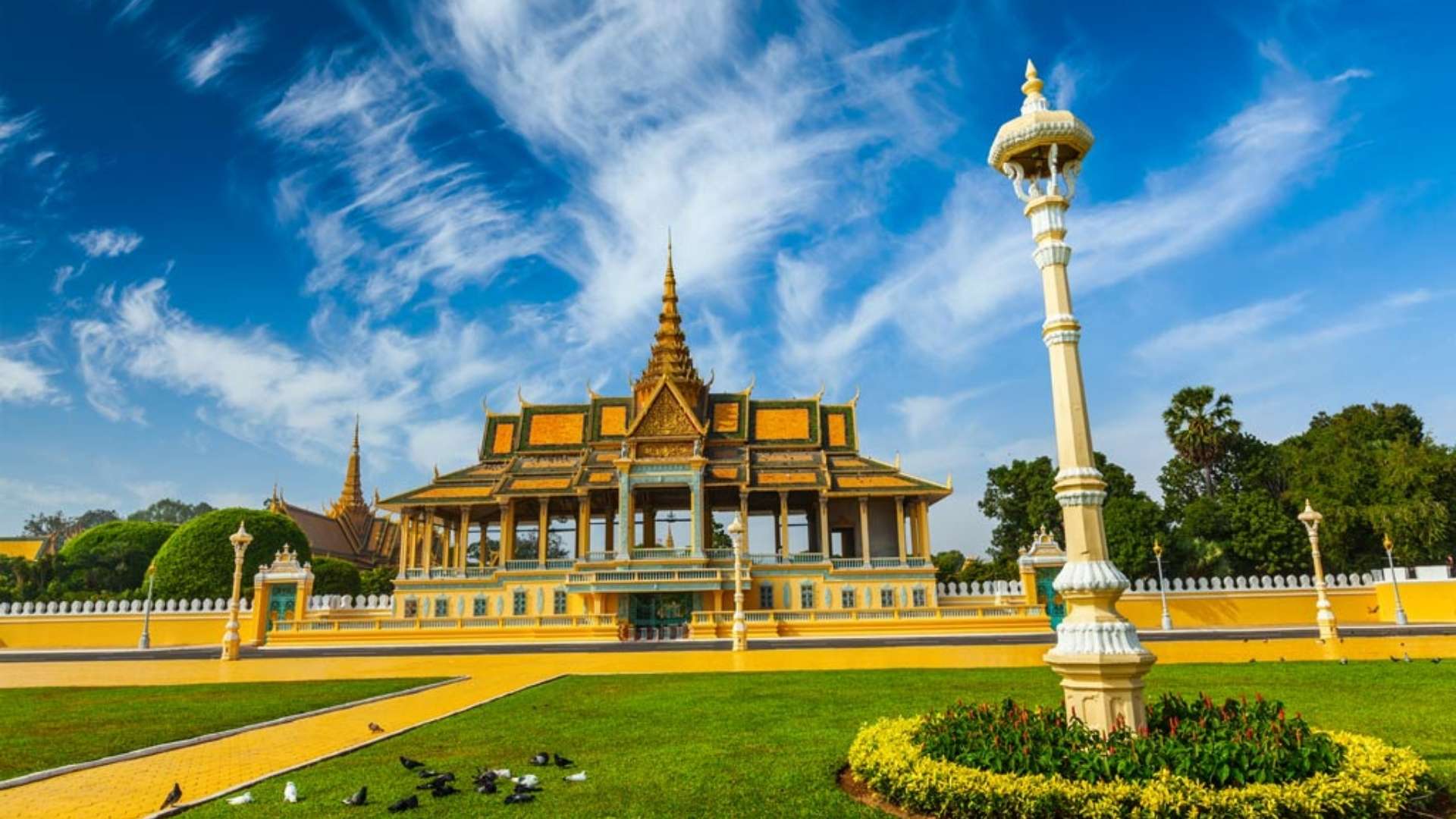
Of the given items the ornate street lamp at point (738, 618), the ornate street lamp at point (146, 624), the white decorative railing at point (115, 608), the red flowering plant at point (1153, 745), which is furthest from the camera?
the white decorative railing at point (115, 608)

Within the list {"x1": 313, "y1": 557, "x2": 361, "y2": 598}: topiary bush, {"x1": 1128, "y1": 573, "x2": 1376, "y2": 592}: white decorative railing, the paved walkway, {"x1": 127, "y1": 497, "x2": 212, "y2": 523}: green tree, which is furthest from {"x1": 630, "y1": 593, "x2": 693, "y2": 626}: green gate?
{"x1": 127, "y1": 497, "x2": 212, "y2": 523}: green tree

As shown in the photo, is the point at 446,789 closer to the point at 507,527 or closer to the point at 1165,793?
the point at 1165,793

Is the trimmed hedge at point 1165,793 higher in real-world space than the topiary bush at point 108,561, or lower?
lower

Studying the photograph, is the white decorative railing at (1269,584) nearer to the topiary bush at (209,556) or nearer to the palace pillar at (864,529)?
the palace pillar at (864,529)

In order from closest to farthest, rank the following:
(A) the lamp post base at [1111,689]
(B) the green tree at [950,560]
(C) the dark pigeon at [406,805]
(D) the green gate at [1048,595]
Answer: (C) the dark pigeon at [406,805] → (A) the lamp post base at [1111,689] → (D) the green gate at [1048,595] → (B) the green tree at [950,560]

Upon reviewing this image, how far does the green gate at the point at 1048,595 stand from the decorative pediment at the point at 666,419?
16.0 meters

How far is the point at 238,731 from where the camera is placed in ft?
33.9

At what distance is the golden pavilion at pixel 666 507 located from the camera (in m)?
36.7

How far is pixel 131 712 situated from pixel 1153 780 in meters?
13.0

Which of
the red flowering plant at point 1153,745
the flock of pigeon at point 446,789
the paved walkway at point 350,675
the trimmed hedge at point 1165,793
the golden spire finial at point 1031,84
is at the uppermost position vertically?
the golden spire finial at point 1031,84

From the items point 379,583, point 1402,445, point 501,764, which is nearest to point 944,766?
point 501,764

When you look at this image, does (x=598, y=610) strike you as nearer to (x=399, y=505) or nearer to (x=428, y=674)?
(x=399, y=505)

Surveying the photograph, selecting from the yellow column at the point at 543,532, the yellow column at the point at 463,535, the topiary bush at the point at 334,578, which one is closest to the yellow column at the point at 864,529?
the yellow column at the point at 543,532

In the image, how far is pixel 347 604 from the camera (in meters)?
38.4
